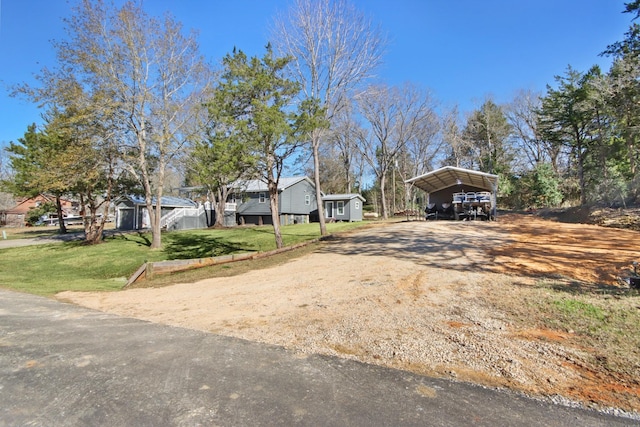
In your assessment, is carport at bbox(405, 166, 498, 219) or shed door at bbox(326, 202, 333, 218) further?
shed door at bbox(326, 202, 333, 218)

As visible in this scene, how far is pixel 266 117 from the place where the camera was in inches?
456

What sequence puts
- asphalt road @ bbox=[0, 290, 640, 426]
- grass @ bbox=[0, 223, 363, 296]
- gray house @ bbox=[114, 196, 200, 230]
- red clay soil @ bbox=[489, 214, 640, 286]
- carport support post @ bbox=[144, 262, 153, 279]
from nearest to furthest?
asphalt road @ bbox=[0, 290, 640, 426]
red clay soil @ bbox=[489, 214, 640, 286]
carport support post @ bbox=[144, 262, 153, 279]
grass @ bbox=[0, 223, 363, 296]
gray house @ bbox=[114, 196, 200, 230]

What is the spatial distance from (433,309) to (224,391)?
315 centimetres

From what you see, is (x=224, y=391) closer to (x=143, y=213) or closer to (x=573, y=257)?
(x=573, y=257)

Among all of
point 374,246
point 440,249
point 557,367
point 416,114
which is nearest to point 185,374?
point 557,367

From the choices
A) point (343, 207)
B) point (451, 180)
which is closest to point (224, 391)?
point (451, 180)

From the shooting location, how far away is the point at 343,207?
1341 inches

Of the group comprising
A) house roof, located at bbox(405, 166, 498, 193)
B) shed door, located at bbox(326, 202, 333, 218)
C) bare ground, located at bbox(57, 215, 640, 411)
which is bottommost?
bare ground, located at bbox(57, 215, 640, 411)

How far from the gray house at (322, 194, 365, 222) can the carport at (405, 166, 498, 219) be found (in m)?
7.84

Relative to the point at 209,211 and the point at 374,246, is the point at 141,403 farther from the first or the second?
the point at 209,211

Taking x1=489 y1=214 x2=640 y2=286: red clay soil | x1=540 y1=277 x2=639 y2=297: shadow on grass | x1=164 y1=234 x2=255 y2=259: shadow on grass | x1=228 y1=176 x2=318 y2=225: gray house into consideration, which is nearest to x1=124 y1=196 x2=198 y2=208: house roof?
x1=228 y1=176 x2=318 y2=225: gray house

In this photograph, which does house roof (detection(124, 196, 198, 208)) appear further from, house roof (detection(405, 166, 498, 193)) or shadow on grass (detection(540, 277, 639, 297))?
shadow on grass (detection(540, 277, 639, 297))

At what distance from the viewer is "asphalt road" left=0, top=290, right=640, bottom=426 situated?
238 centimetres

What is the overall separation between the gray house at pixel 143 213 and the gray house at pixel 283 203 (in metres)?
4.23
